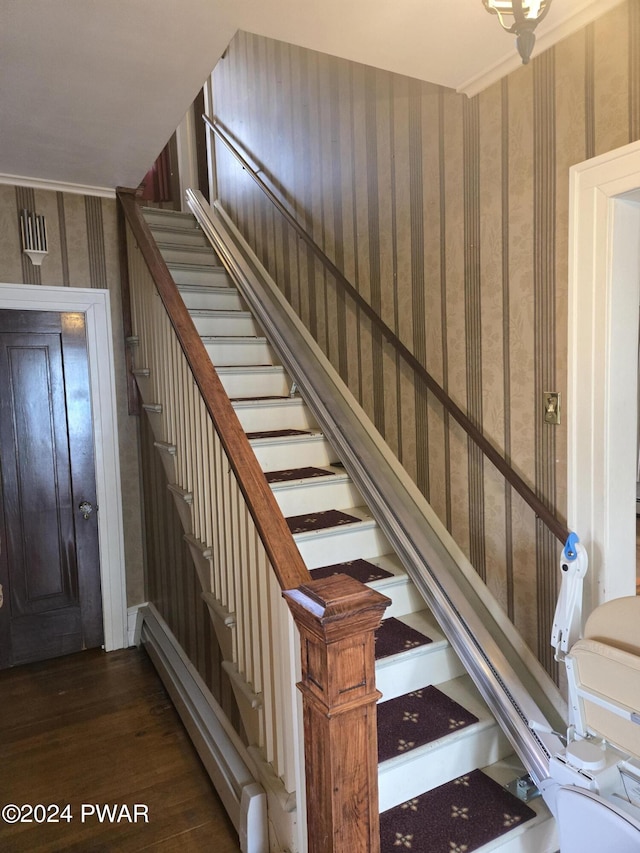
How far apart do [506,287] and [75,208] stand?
263 cm

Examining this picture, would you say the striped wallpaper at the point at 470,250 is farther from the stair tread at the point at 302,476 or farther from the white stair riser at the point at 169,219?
the white stair riser at the point at 169,219

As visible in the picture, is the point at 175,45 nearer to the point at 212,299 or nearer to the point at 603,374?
the point at 603,374

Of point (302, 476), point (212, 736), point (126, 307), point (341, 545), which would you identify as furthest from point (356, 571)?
point (126, 307)

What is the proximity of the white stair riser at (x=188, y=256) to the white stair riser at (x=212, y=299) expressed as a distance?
1.48 ft

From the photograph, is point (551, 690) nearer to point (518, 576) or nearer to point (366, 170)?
point (518, 576)

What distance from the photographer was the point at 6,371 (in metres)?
3.29

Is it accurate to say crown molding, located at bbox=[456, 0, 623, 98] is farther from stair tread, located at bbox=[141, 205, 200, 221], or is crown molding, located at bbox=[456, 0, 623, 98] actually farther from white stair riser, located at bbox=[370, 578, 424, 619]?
stair tread, located at bbox=[141, 205, 200, 221]

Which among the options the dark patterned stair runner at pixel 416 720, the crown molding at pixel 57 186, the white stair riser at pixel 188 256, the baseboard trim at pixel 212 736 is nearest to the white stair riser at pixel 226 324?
the white stair riser at pixel 188 256

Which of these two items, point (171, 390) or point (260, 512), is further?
point (171, 390)

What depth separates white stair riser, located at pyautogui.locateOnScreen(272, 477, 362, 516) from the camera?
2699 mm

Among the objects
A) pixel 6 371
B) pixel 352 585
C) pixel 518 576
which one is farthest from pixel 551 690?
pixel 6 371

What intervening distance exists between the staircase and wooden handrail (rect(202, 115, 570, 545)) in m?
0.64

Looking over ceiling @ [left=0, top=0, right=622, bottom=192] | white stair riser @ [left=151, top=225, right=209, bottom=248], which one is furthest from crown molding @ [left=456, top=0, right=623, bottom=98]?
white stair riser @ [left=151, top=225, right=209, bottom=248]

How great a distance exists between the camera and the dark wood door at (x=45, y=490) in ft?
10.9
